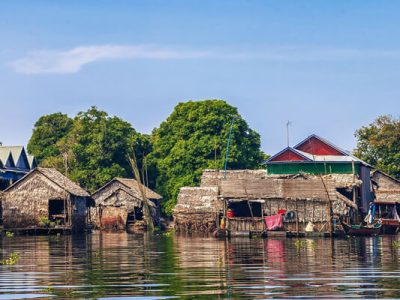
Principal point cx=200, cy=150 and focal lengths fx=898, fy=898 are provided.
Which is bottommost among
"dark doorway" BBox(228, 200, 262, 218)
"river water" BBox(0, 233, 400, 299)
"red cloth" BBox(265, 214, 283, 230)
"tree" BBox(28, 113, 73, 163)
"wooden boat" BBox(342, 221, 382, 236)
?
"river water" BBox(0, 233, 400, 299)

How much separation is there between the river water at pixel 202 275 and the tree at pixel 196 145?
40922 mm

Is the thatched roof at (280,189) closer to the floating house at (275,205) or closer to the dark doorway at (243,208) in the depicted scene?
the floating house at (275,205)

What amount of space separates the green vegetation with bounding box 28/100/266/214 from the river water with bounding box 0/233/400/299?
4106 centimetres

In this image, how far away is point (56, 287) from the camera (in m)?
16.7

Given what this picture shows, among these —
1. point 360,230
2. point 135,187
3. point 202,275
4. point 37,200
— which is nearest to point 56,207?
point 37,200

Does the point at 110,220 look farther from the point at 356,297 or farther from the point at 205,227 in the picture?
the point at 356,297

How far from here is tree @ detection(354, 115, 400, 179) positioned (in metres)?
71.5

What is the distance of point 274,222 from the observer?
159ft

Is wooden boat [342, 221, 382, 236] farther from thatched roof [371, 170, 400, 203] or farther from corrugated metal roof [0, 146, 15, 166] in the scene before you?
corrugated metal roof [0, 146, 15, 166]

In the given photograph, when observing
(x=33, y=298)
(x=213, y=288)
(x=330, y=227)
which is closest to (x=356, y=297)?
(x=213, y=288)

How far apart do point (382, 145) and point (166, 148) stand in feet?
57.0

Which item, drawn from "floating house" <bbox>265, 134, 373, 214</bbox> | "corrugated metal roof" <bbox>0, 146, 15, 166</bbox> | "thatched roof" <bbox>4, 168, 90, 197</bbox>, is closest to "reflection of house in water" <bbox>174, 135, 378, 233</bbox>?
"floating house" <bbox>265, 134, 373, 214</bbox>

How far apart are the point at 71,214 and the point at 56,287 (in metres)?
38.8

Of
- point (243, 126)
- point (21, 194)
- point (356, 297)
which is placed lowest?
point (356, 297)
